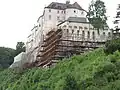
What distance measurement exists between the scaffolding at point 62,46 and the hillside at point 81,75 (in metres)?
4.20

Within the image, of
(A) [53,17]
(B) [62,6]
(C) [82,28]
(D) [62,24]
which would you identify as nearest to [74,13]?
(B) [62,6]

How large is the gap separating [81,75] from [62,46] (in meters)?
19.5

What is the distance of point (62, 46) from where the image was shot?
55156 mm

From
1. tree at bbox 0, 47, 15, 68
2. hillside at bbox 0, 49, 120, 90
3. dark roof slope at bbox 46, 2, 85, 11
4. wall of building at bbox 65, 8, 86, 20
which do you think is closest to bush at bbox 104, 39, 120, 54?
hillside at bbox 0, 49, 120, 90

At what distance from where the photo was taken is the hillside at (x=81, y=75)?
31.3 meters

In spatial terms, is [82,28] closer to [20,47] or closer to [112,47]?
[112,47]

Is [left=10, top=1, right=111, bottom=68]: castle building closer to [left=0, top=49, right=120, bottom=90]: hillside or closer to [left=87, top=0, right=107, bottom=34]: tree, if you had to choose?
[left=87, top=0, right=107, bottom=34]: tree

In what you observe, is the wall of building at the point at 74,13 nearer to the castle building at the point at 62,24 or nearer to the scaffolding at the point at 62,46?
the castle building at the point at 62,24

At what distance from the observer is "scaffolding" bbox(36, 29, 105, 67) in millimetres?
53031

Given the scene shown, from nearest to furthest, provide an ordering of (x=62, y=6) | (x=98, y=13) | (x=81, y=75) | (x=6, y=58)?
1. (x=81, y=75)
2. (x=98, y=13)
3. (x=62, y=6)
4. (x=6, y=58)

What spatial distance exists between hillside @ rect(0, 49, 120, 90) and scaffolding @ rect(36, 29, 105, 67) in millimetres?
4197

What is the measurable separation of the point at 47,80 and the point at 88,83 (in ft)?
40.9

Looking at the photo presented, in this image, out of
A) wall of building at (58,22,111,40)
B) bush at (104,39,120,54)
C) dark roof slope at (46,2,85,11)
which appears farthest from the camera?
dark roof slope at (46,2,85,11)

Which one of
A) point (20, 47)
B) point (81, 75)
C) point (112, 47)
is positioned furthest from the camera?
point (20, 47)
